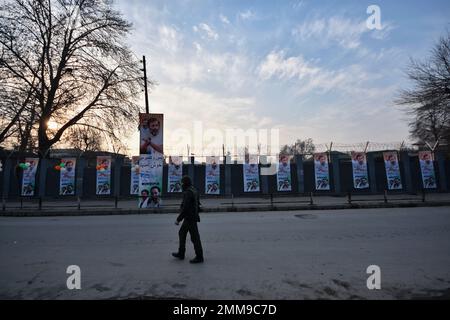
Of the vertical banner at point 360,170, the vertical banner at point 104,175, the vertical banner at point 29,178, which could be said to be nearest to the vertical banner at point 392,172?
the vertical banner at point 360,170

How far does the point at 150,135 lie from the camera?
52.0ft

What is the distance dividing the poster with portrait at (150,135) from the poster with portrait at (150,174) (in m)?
0.38

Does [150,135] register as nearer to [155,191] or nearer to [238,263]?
[155,191]

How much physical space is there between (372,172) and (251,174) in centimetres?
1096

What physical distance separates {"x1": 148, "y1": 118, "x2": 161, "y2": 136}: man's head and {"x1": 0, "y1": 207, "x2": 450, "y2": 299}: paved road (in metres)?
8.10

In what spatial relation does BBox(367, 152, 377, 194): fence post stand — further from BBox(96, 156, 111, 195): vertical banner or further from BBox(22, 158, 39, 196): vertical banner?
BBox(22, 158, 39, 196): vertical banner

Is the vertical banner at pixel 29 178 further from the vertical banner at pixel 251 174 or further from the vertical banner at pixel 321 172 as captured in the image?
the vertical banner at pixel 321 172

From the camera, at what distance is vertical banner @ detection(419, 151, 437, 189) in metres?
21.8

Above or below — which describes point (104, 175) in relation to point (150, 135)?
below

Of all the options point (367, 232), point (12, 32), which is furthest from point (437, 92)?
point (12, 32)

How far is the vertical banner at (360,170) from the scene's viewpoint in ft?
71.4

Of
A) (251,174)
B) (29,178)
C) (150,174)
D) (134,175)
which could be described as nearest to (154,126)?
(150,174)

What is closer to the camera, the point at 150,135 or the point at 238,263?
the point at 238,263

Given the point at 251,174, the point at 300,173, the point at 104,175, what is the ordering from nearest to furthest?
the point at 104,175 → the point at 251,174 → the point at 300,173
